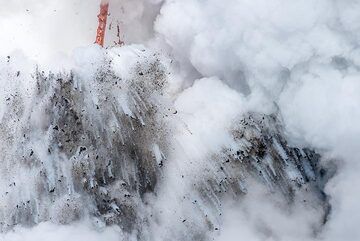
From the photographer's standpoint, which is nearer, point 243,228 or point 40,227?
point 40,227

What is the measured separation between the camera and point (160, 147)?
10694 cm

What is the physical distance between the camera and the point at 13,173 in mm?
100062

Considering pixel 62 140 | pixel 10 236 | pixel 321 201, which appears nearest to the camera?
pixel 10 236

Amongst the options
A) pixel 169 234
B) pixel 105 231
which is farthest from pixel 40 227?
pixel 169 234

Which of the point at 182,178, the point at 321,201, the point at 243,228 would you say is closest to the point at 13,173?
the point at 182,178

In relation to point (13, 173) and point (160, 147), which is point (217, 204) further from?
point (13, 173)

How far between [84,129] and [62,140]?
4.63 m

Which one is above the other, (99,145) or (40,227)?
(99,145)

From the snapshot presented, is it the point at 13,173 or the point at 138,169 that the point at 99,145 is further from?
the point at 13,173

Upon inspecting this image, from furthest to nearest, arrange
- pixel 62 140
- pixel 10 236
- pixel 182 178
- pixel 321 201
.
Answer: pixel 321 201 < pixel 182 178 < pixel 62 140 < pixel 10 236

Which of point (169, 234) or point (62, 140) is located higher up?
point (62, 140)

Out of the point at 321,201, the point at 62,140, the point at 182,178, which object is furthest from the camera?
the point at 321,201

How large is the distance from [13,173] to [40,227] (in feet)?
35.4

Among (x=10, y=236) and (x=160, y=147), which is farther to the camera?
(x=160, y=147)
